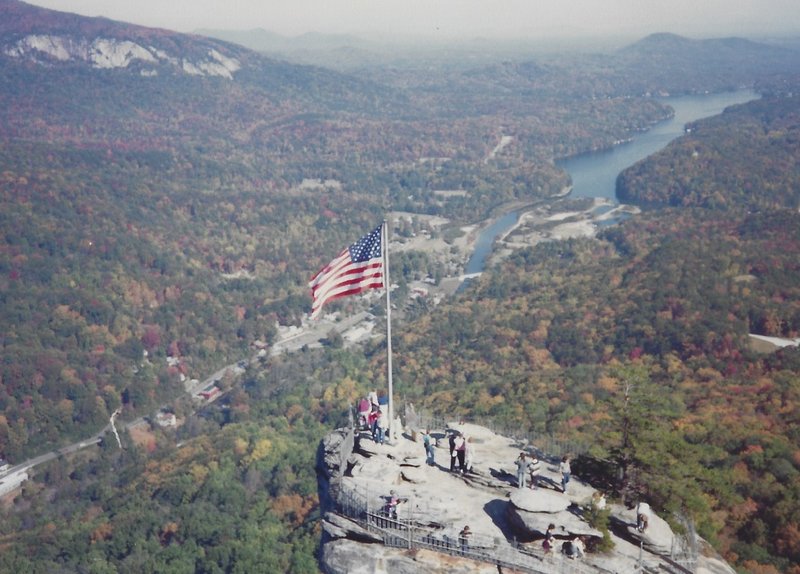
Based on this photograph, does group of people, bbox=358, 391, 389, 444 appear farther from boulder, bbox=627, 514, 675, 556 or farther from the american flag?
boulder, bbox=627, 514, 675, 556

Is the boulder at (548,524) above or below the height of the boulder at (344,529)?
above

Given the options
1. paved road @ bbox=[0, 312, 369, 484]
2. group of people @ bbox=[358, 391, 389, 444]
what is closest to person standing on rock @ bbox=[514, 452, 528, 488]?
group of people @ bbox=[358, 391, 389, 444]

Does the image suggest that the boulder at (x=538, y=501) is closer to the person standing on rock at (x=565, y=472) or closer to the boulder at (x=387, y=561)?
the person standing on rock at (x=565, y=472)

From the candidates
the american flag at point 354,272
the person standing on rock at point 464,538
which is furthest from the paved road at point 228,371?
the person standing on rock at point 464,538

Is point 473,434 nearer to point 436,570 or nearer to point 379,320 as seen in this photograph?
point 436,570

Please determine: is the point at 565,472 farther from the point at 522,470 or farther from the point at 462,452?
the point at 462,452

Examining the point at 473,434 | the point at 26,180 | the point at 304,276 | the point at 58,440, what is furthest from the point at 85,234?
the point at 473,434
